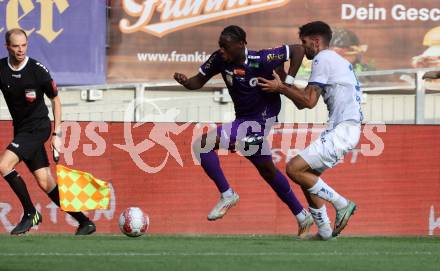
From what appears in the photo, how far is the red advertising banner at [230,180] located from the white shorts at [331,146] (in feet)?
11.1

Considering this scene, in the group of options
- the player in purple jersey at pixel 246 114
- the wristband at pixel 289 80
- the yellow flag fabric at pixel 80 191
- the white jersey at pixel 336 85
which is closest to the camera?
the white jersey at pixel 336 85

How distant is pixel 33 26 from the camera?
20.4m

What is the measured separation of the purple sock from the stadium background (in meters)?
2.26

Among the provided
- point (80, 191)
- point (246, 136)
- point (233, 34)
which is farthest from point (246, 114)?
point (80, 191)

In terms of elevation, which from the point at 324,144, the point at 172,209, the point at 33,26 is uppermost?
the point at 33,26

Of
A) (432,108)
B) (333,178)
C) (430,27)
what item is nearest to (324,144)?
(333,178)

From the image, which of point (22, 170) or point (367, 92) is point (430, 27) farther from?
point (22, 170)

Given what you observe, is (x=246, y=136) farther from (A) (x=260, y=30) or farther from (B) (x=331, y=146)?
(A) (x=260, y=30)

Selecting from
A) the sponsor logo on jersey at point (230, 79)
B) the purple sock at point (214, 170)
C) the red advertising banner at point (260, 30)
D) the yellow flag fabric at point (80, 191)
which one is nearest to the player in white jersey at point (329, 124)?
the sponsor logo on jersey at point (230, 79)

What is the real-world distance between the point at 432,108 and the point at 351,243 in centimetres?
867

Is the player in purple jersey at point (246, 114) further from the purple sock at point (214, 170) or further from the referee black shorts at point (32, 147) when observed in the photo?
the referee black shorts at point (32, 147)

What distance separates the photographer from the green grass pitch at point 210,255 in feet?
30.4

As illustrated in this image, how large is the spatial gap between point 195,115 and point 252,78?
6.80 m

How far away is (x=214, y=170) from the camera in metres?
12.9
